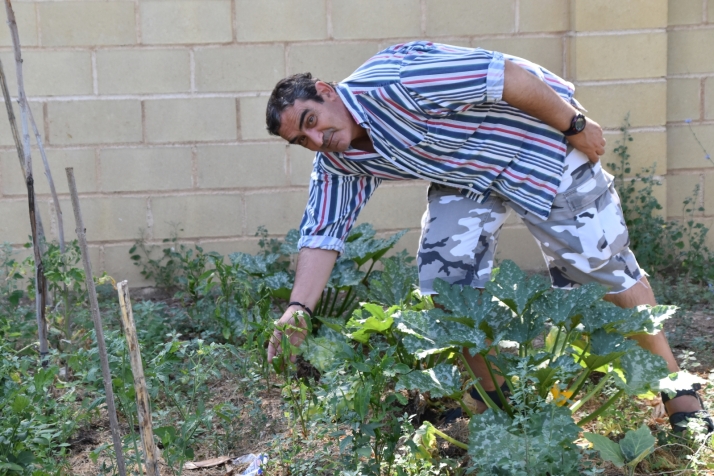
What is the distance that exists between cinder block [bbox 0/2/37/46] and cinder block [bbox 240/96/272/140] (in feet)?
3.82

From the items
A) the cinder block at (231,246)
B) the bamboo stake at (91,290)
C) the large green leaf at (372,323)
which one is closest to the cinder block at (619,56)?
the cinder block at (231,246)

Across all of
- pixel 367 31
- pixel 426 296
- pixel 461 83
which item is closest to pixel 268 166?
pixel 367 31

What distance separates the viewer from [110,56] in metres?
4.46

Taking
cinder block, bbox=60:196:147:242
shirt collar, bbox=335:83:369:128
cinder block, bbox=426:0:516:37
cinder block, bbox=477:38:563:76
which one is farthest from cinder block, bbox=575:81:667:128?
cinder block, bbox=60:196:147:242

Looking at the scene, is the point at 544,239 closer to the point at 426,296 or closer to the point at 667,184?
the point at 426,296

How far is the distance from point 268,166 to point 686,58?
2.47 metres

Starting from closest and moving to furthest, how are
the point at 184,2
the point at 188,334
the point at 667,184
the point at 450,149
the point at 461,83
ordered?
the point at 461,83
the point at 450,149
the point at 188,334
the point at 184,2
the point at 667,184

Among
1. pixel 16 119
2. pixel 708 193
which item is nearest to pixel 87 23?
pixel 16 119

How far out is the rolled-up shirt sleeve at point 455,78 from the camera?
2.37 meters

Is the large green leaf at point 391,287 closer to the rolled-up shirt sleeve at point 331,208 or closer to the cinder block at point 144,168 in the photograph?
the rolled-up shirt sleeve at point 331,208

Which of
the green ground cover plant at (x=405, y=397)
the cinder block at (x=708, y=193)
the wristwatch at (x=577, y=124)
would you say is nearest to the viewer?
the green ground cover plant at (x=405, y=397)

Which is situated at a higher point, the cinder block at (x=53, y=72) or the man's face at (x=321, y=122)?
the cinder block at (x=53, y=72)

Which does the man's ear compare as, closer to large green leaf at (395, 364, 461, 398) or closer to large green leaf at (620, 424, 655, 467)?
large green leaf at (395, 364, 461, 398)

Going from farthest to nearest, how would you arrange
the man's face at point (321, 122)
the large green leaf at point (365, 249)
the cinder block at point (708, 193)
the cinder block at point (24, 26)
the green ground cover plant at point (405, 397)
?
the cinder block at point (708, 193) → the cinder block at point (24, 26) → the large green leaf at point (365, 249) → the man's face at point (321, 122) → the green ground cover plant at point (405, 397)
